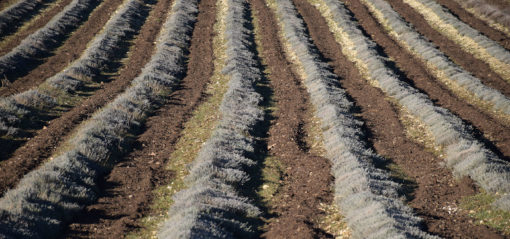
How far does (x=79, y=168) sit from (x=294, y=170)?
541cm

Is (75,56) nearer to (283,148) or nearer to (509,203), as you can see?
(283,148)

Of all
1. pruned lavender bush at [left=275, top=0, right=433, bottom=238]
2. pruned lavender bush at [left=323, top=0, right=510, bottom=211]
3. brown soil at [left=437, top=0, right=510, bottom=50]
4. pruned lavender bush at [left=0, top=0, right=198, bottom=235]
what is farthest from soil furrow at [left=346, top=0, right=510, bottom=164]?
pruned lavender bush at [left=0, top=0, right=198, bottom=235]

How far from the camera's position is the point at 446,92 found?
53.9 ft

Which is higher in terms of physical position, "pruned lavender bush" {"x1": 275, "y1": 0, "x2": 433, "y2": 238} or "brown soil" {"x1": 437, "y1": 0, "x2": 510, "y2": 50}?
"pruned lavender bush" {"x1": 275, "y1": 0, "x2": 433, "y2": 238}

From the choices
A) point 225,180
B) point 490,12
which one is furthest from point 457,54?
point 225,180

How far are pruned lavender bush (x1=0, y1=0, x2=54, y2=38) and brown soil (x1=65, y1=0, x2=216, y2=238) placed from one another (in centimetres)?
1363

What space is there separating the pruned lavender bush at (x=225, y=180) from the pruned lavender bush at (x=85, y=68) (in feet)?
19.6

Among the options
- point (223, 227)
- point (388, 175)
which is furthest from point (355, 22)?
point (223, 227)

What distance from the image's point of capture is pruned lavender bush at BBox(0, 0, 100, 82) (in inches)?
682

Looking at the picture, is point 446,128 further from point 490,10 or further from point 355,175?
point 490,10

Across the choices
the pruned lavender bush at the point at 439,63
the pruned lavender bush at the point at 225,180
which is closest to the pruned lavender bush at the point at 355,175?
the pruned lavender bush at the point at 225,180

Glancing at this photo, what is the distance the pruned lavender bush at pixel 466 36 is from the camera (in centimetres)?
1975

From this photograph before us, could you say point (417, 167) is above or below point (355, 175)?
below

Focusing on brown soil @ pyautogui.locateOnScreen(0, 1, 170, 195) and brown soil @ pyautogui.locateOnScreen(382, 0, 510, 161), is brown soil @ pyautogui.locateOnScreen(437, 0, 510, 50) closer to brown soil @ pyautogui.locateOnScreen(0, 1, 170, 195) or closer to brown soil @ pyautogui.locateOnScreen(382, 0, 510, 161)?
brown soil @ pyautogui.locateOnScreen(382, 0, 510, 161)
